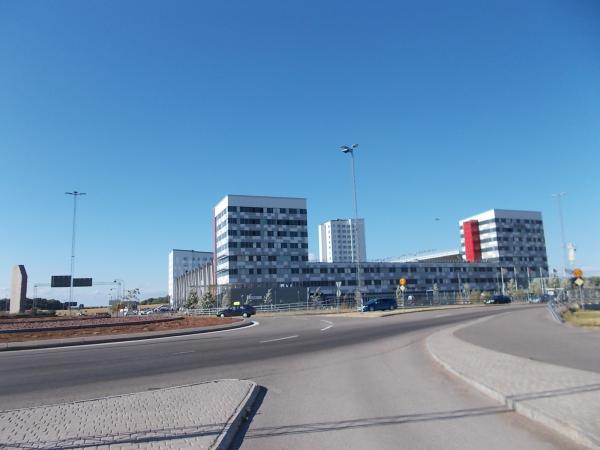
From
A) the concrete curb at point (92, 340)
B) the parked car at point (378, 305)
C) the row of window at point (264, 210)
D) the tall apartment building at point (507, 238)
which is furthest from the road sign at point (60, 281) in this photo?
the tall apartment building at point (507, 238)

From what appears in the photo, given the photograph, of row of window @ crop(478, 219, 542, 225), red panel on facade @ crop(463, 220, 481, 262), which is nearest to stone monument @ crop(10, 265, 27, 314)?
red panel on facade @ crop(463, 220, 481, 262)

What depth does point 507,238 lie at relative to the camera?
152m

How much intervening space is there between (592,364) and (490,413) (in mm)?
5850

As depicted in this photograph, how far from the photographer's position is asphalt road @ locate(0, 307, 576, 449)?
6.53 meters

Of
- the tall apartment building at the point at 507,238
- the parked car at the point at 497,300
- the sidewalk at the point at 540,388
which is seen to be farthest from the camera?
the tall apartment building at the point at 507,238

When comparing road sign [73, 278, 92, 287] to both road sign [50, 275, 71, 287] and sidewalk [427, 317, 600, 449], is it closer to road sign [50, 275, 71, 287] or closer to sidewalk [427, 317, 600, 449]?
road sign [50, 275, 71, 287]

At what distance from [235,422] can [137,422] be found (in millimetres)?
1432

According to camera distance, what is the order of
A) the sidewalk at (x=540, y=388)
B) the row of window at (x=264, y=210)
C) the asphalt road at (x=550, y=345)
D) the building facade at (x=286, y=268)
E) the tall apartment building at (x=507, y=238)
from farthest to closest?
the tall apartment building at (x=507, y=238)
the row of window at (x=264, y=210)
the building facade at (x=286, y=268)
the asphalt road at (x=550, y=345)
the sidewalk at (x=540, y=388)

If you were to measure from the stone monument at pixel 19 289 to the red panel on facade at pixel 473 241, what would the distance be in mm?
131667

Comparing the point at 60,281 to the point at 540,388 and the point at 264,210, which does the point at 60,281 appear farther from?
the point at 540,388

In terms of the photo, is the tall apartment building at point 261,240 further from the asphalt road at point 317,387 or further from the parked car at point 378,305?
the asphalt road at point 317,387

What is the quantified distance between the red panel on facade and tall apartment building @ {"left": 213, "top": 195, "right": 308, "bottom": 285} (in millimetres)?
67251

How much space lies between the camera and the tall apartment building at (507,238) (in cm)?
15038

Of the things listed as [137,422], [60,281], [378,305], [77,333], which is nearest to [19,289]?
[60,281]
